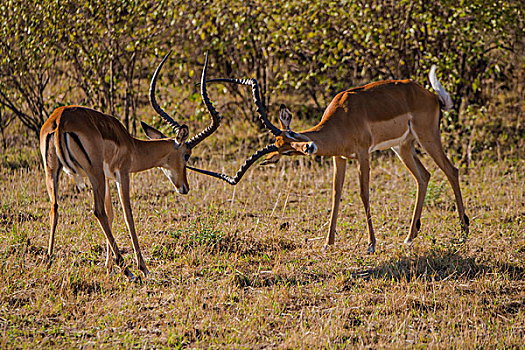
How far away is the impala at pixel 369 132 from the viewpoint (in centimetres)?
482

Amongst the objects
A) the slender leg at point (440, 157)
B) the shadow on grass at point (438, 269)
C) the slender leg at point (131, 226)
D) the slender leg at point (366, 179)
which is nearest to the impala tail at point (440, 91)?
the slender leg at point (440, 157)

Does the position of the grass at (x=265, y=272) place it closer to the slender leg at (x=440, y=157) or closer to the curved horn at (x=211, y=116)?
the slender leg at (x=440, y=157)

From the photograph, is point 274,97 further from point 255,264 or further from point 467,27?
point 255,264

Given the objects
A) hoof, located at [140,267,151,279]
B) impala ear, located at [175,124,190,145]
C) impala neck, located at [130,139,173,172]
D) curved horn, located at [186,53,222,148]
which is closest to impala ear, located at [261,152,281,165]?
curved horn, located at [186,53,222,148]

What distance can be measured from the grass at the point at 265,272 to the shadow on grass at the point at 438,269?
0.02 metres

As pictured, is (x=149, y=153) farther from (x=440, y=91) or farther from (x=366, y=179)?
(x=440, y=91)

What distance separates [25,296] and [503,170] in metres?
5.82

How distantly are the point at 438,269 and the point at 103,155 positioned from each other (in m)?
2.60

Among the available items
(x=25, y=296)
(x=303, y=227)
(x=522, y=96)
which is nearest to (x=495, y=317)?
(x=303, y=227)

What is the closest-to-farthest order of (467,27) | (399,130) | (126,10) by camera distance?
1. (399,130)
2. (467,27)
3. (126,10)

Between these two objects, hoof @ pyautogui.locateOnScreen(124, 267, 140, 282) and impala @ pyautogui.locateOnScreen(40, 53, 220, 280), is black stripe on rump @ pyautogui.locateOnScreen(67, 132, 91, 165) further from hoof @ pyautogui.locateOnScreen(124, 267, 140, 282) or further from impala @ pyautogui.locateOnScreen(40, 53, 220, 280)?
hoof @ pyautogui.locateOnScreen(124, 267, 140, 282)

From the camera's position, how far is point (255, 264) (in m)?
4.98

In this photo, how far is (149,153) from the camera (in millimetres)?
5078

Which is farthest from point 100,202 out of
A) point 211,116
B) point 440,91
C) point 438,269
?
point 440,91
